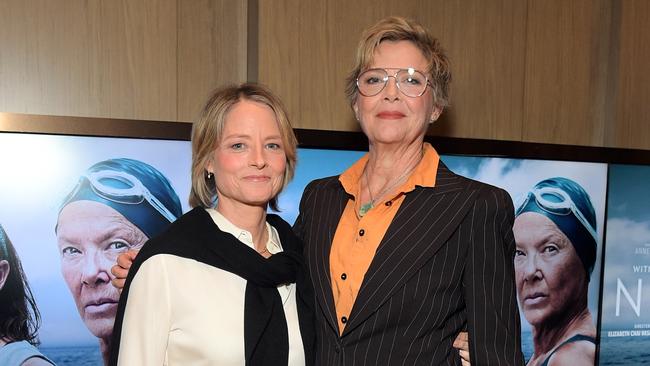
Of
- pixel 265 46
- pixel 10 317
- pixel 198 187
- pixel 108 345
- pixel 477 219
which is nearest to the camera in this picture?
pixel 477 219

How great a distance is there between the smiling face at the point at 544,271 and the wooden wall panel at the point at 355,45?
0.39 metres

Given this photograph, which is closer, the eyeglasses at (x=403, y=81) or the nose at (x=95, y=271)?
the eyeglasses at (x=403, y=81)

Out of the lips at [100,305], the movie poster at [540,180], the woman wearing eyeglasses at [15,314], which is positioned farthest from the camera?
the movie poster at [540,180]

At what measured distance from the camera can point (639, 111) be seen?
2.79m

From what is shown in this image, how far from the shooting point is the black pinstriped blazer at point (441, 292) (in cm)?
148

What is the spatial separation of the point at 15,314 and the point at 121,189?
1.52ft

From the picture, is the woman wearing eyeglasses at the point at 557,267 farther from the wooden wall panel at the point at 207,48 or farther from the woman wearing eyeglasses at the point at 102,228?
the woman wearing eyeglasses at the point at 102,228

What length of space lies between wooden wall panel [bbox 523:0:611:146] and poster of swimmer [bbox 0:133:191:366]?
1.45 meters

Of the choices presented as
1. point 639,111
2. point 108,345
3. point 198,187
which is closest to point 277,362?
point 198,187

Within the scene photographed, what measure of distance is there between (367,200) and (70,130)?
35.1 inches

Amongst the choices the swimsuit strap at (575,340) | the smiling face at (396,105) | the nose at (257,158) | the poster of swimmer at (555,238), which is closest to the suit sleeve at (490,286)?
the smiling face at (396,105)

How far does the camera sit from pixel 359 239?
161 cm

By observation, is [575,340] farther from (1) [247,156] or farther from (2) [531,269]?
(1) [247,156]

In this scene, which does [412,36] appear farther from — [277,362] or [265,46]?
[277,362]
